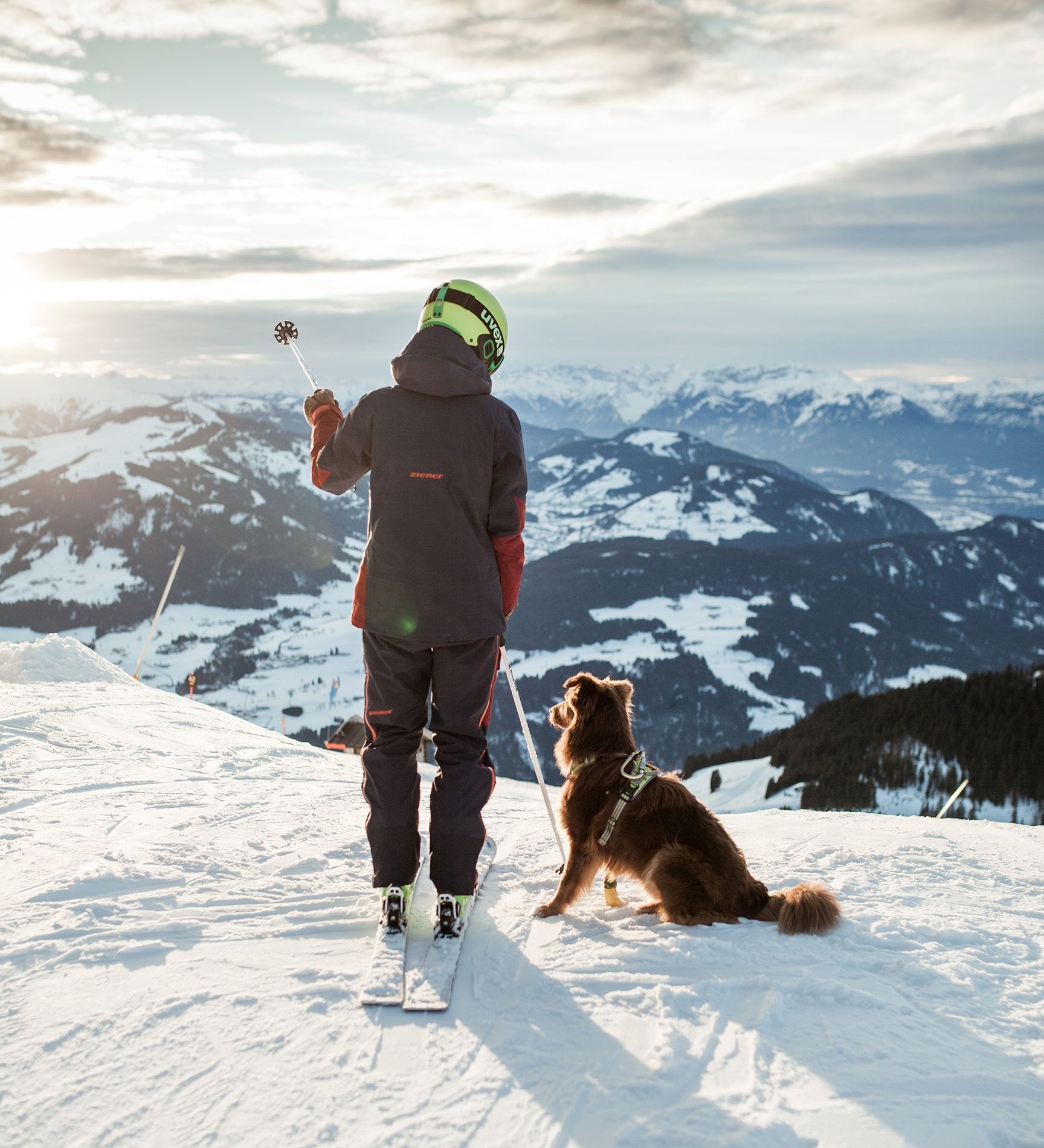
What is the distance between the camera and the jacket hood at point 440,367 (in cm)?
381

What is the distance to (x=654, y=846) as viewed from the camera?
14.2ft

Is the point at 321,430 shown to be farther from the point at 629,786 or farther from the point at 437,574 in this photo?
the point at 629,786

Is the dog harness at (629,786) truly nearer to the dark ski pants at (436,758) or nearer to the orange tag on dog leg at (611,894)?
the orange tag on dog leg at (611,894)

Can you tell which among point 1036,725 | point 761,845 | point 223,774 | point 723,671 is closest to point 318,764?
point 223,774

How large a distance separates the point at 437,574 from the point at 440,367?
105 centimetres

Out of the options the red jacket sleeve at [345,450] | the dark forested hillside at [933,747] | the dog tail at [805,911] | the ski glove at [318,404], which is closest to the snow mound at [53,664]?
the ski glove at [318,404]

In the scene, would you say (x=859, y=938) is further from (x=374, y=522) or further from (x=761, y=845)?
(x=374, y=522)

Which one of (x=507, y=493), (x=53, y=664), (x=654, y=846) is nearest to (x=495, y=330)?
(x=507, y=493)

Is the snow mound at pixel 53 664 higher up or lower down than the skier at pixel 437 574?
lower down

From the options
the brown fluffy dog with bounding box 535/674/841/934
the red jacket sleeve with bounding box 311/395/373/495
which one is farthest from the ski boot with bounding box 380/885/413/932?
the red jacket sleeve with bounding box 311/395/373/495

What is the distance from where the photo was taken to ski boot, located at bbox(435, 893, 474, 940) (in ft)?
12.9

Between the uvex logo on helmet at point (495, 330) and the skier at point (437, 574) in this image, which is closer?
the skier at point (437, 574)

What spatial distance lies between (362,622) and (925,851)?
4.89 m

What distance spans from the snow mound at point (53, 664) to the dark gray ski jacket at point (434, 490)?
9836 mm
